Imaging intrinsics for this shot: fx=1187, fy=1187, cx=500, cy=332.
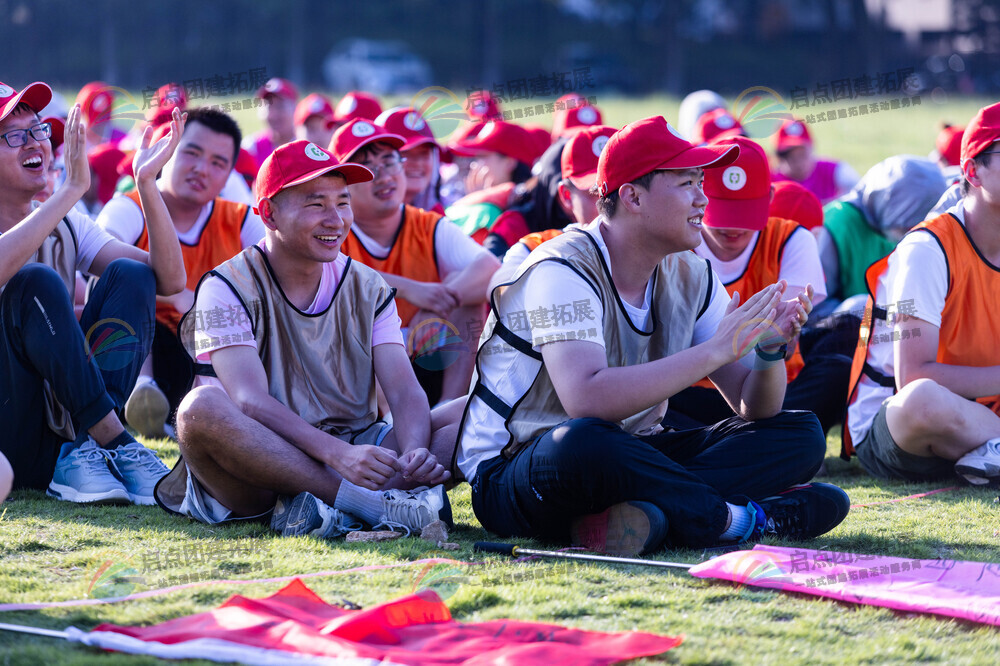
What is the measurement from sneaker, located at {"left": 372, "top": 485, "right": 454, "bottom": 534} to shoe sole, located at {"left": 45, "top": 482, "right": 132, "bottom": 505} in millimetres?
1044

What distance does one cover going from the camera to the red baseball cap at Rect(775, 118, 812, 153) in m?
9.77

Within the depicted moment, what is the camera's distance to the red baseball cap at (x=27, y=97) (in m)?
4.35

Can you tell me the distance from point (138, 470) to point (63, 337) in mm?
564

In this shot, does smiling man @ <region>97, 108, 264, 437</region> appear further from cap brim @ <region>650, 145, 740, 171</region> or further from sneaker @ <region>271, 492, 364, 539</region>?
cap brim @ <region>650, 145, 740, 171</region>

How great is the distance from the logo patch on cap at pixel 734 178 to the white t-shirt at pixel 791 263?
44 cm

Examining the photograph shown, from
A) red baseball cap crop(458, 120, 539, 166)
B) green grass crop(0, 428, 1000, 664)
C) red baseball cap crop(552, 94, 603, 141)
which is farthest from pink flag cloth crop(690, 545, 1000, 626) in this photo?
red baseball cap crop(552, 94, 603, 141)

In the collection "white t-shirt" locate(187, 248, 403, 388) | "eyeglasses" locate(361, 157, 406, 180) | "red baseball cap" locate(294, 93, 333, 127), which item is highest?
"red baseball cap" locate(294, 93, 333, 127)

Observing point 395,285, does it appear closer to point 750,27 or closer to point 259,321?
point 259,321

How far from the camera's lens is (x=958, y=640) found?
2730mm

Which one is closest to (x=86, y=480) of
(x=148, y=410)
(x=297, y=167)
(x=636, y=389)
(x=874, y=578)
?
(x=148, y=410)

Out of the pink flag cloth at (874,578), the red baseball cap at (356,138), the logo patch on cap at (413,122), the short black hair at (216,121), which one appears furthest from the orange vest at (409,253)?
the pink flag cloth at (874,578)

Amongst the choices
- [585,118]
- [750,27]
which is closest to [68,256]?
[585,118]

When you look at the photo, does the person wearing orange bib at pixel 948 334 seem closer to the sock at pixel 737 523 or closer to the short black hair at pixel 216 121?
the sock at pixel 737 523

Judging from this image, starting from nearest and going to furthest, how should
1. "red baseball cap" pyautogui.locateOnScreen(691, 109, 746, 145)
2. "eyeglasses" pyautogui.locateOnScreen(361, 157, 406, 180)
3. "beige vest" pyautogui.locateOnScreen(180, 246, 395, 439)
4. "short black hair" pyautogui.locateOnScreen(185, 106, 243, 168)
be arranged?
A: 1. "beige vest" pyautogui.locateOnScreen(180, 246, 395, 439)
2. "eyeglasses" pyautogui.locateOnScreen(361, 157, 406, 180)
3. "short black hair" pyautogui.locateOnScreen(185, 106, 243, 168)
4. "red baseball cap" pyautogui.locateOnScreen(691, 109, 746, 145)
